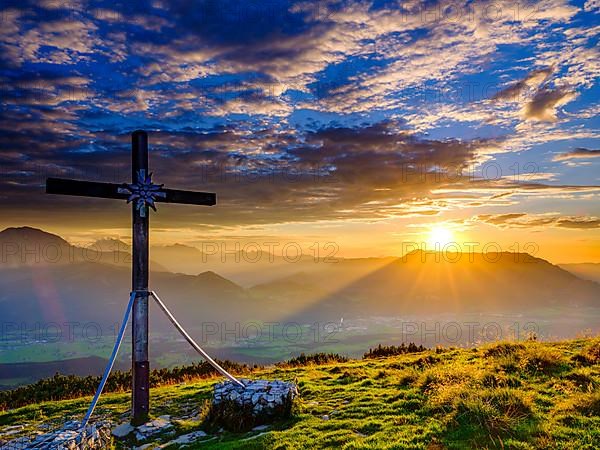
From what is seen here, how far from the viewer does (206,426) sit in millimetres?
10609

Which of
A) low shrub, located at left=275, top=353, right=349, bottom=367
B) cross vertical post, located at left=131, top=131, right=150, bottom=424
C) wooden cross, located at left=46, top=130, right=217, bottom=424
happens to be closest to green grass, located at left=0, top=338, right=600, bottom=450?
cross vertical post, located at left=131, top=131, right=150, bottom=424

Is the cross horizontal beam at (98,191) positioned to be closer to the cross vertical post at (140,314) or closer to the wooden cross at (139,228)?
the wooden cross at (139,228)

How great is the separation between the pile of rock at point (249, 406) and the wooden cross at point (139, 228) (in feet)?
8.13

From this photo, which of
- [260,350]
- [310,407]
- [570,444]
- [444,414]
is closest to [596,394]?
[570,444]

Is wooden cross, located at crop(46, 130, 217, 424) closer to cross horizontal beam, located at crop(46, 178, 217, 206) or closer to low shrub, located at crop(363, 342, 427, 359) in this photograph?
cross horizontal beam, located at crop(46, 178, 217, 206)

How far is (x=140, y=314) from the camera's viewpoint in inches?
475

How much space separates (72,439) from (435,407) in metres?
7.76

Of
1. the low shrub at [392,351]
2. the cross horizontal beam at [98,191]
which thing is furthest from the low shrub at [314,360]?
the cross horizontal beam at [98,191]

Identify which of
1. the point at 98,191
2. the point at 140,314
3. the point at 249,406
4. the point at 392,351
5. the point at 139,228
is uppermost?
the point at 98,191

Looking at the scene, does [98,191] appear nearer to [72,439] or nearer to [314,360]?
[72,439]

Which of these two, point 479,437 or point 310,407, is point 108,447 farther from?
point 479,437

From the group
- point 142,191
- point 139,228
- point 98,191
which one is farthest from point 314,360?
point 98,191

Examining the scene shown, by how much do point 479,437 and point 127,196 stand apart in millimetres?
10659

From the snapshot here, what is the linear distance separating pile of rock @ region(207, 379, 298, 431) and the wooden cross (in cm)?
248
